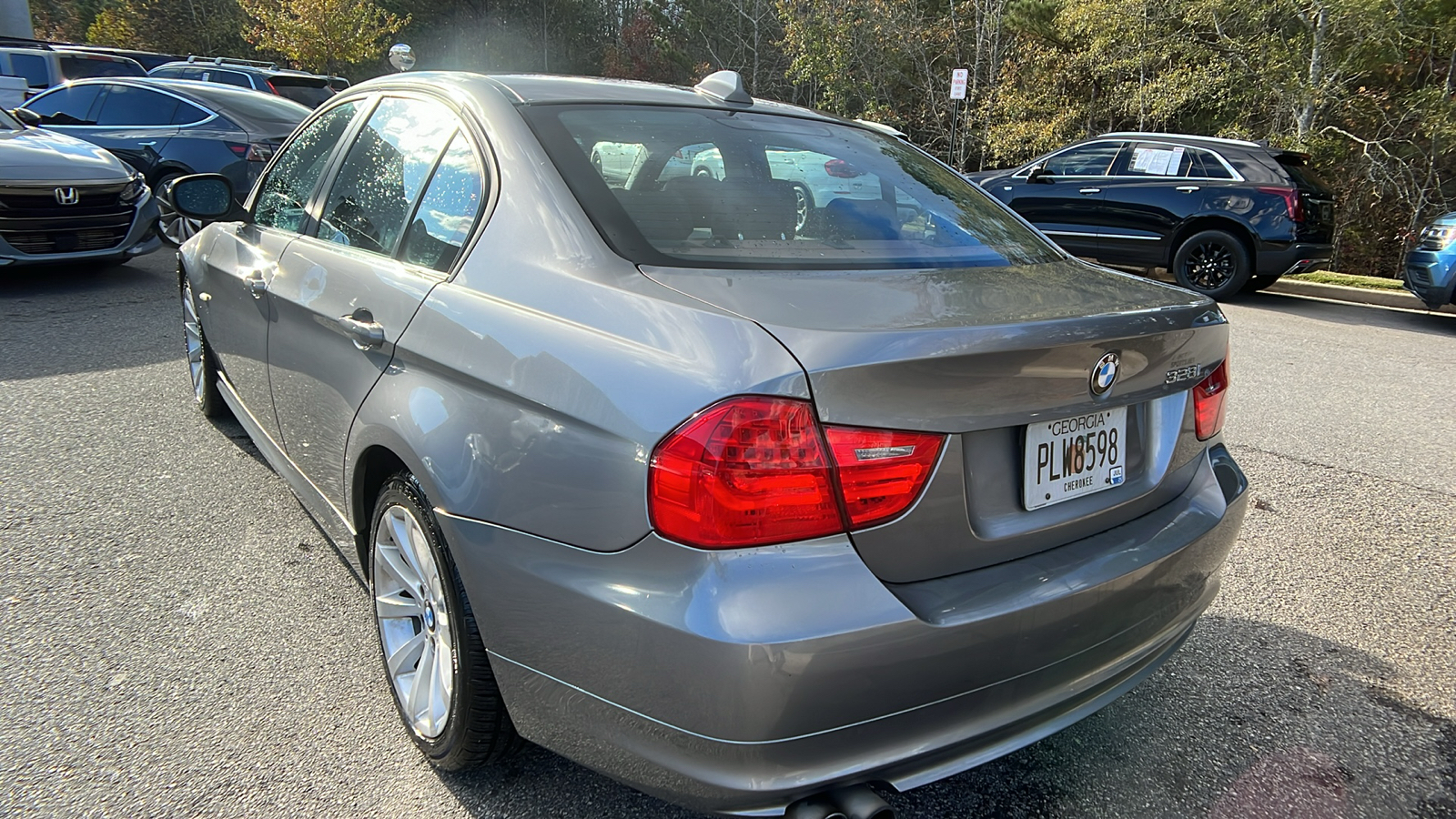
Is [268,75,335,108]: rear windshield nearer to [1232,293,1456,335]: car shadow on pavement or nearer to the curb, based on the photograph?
[1232,293,1456,335]: car shadow on pavement

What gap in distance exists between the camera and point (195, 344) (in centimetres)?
438

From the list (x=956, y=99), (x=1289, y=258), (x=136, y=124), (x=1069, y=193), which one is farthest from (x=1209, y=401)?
(x=956, y=99)

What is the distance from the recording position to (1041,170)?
10.7 metres

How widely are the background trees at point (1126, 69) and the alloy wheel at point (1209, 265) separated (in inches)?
196

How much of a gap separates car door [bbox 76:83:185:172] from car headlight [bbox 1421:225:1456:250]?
40.0 ft

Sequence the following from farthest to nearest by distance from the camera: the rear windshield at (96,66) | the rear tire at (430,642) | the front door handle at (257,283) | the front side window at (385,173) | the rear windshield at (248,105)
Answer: the rear windshield at (96,66)
the rear windshield at (248,105)
the front door handle at (257,283)
the front side window at (385,173)
the rear tire at (430,642)

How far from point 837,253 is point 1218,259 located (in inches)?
364

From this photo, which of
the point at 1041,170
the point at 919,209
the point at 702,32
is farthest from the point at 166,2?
the point at 919,209

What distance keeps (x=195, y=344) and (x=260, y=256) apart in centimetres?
172

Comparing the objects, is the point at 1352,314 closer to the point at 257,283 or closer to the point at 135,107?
the point at 257,283

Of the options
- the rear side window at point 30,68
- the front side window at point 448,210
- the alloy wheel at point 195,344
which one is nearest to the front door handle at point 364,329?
the front side window at point 448,210

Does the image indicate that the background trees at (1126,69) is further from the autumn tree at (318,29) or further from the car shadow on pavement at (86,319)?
the car shadow on pavement at (86,319)

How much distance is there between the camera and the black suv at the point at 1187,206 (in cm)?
923

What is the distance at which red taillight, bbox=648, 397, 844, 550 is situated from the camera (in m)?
1.44
